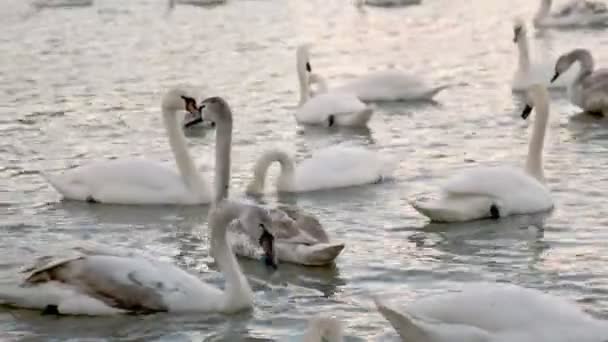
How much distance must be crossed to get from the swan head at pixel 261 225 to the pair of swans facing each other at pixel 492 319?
42.7 inches

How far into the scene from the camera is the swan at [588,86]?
14422 mm

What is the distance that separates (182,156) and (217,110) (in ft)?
2.73

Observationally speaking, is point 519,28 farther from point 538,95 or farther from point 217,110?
point 217,110

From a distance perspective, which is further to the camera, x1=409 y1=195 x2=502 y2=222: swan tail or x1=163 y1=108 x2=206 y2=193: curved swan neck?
x1=163 y1=108 x2=206 y2=193: curved swan neck

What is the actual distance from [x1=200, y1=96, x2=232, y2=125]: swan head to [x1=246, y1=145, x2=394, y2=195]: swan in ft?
2.97

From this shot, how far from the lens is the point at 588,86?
1466cm

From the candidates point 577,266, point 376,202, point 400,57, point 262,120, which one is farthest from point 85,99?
point 577,266

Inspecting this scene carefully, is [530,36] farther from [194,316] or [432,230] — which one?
[194,316]

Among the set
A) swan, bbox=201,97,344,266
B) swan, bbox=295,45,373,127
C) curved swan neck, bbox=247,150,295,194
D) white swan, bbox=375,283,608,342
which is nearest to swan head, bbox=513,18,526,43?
swan, bbox=295,45,373,127

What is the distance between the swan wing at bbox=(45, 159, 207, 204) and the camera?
1079 cm

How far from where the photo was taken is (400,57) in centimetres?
2009

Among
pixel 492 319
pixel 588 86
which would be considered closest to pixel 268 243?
pixel 492 319

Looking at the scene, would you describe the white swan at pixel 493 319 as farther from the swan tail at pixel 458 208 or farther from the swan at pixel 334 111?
the swan at pixel 334 111

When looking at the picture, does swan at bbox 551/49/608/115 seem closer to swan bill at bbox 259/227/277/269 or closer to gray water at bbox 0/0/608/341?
gray water at bbox 0/0/608/341
